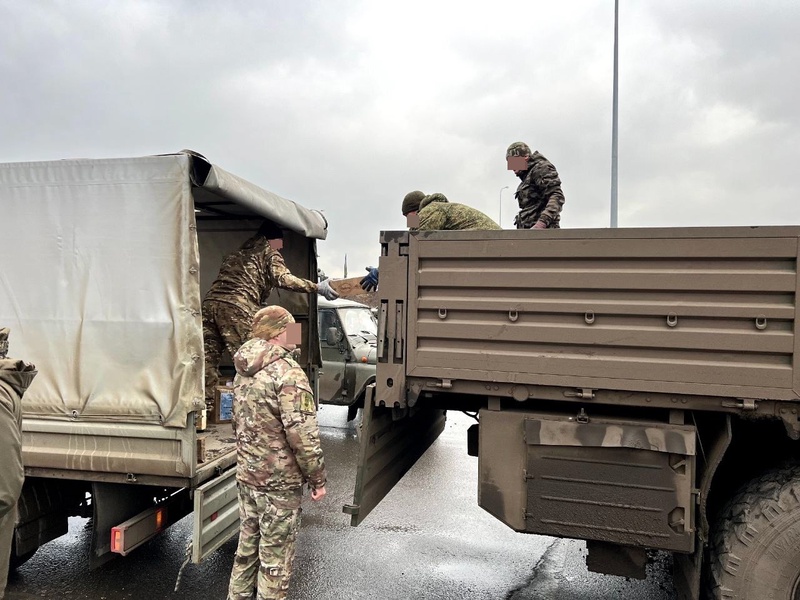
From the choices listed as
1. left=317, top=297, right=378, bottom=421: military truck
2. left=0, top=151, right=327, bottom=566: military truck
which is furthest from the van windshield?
left=0, top=151, right=327, bottom=566: military truck

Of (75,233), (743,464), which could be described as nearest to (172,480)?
(75,233)

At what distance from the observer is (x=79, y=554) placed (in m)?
4.20

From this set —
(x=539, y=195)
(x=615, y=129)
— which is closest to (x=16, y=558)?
(x=539, y=195)

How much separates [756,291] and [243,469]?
2717 mm

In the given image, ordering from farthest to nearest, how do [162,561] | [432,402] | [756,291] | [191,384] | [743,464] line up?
[162,561] → [432,402] → [191,384] → [743,464] → [756,291]

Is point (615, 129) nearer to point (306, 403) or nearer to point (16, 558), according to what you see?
point (306, 403)

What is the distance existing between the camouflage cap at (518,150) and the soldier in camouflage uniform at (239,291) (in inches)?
86.8

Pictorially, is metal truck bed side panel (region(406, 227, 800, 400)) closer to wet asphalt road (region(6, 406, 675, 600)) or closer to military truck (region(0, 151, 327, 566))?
military truck (region(0, 151, 327, 566))

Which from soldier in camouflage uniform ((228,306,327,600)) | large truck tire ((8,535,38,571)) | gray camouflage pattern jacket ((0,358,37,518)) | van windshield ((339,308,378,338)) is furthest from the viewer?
van windshield ((339,308,378,338))

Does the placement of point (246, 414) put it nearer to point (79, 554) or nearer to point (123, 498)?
point (123, 498)

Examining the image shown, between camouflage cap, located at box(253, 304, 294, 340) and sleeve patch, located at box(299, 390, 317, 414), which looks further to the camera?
camouflage cap, located at box(253, 304, 294, 340)

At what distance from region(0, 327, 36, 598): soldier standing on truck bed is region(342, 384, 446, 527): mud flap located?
1535 mm

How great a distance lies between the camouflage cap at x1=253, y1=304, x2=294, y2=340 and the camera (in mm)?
3018

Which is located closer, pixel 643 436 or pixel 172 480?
pixel 643 436
